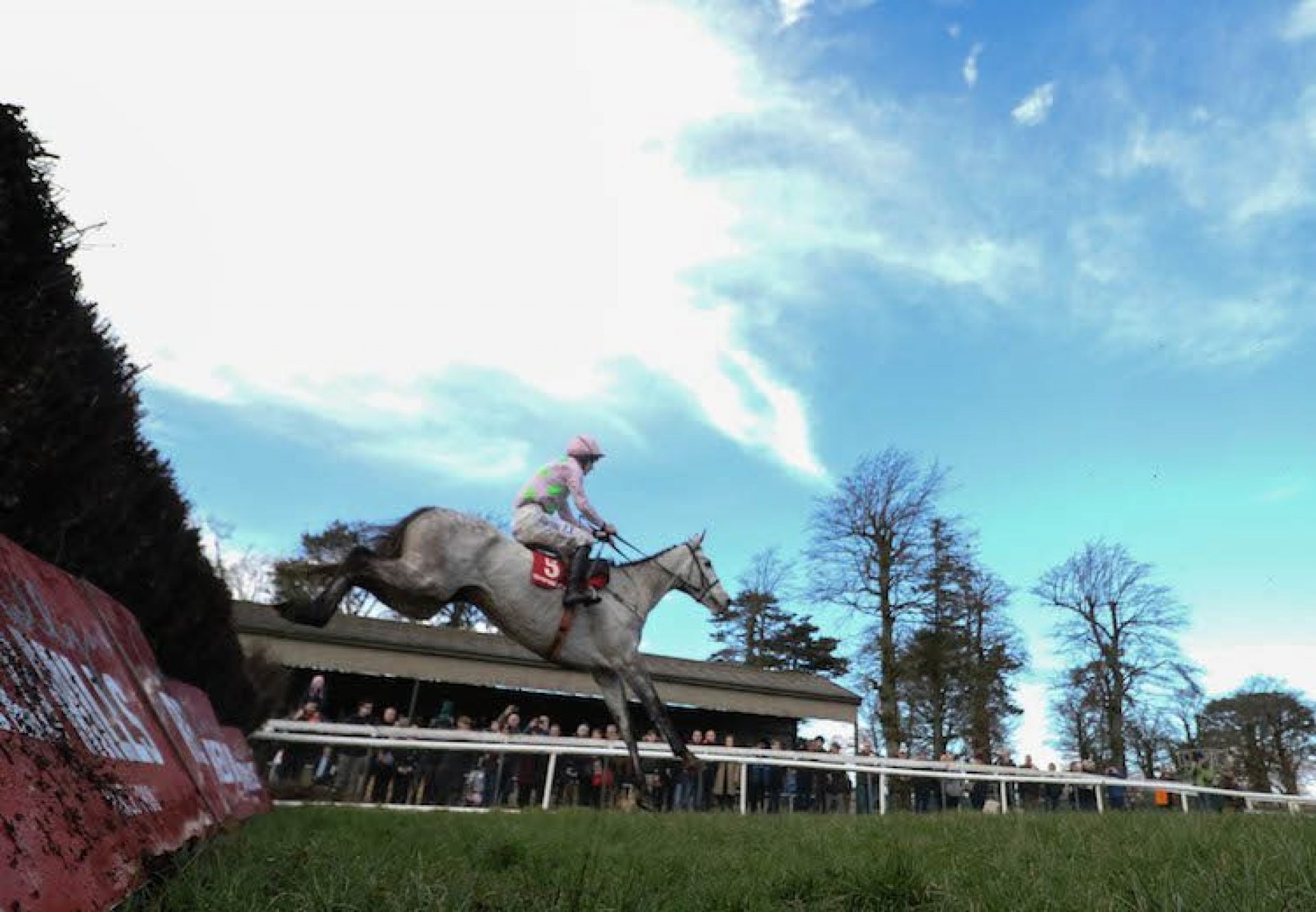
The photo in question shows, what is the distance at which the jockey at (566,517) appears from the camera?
26.9ft

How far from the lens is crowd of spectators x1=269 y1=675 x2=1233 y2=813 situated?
1122cm

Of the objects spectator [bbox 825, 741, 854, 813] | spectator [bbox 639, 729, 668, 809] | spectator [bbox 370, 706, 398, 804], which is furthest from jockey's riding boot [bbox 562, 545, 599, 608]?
spectator [bbox 825, 741, 854, 813]

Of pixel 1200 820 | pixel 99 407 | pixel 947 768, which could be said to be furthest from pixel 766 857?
pixel 947 768

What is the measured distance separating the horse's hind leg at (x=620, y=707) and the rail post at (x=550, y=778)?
2911mm

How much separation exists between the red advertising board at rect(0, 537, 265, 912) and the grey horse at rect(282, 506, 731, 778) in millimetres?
3746

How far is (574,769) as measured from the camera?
11852mm

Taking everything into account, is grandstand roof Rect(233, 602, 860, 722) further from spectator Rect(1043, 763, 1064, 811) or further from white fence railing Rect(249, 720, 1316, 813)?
spectator Rect(1043, 763, 1064, 811)

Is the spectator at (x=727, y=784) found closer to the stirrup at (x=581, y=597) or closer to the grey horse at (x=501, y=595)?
the grey horse at (x=501, y=595)

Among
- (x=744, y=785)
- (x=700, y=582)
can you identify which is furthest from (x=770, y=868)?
(x=744, y=785)

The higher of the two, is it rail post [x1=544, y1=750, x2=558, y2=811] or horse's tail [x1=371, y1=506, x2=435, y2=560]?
horse's tail [x1=371, y1=506, x2=435, y2=560]

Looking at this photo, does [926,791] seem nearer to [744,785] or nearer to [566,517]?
[744,785]

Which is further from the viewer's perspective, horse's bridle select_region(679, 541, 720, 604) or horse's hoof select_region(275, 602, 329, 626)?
horse's bridle select_region(679, 541, 720, 604)

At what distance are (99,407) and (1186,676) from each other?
144 feet

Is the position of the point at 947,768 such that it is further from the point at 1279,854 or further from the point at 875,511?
the point at 875,511
